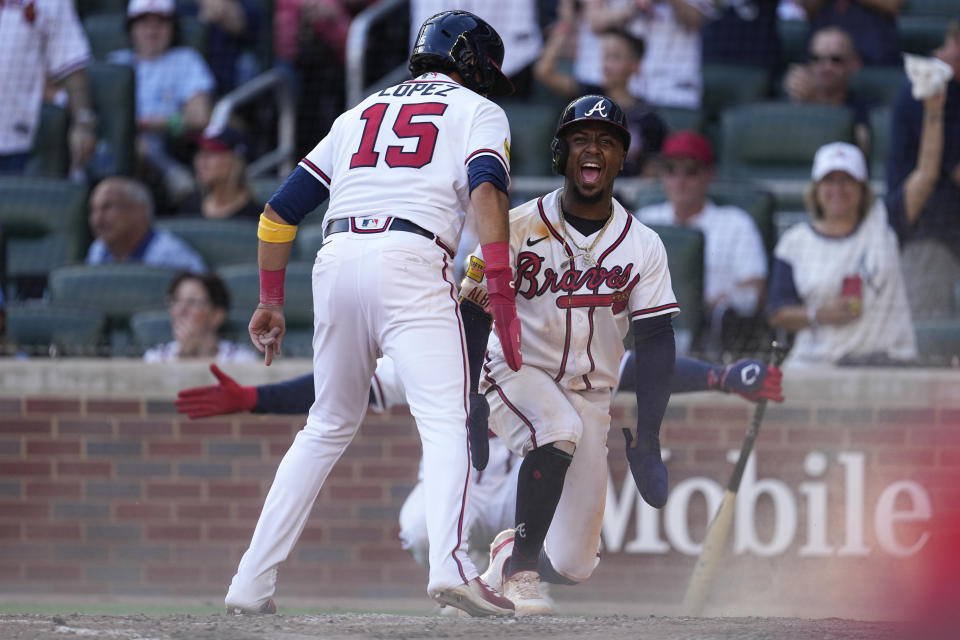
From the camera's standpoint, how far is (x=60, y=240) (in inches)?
279

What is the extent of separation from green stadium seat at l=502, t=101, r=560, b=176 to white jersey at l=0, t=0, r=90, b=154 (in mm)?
2353

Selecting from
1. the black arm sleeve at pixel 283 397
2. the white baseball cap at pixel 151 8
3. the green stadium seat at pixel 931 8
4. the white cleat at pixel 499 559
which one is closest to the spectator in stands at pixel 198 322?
the black arm sleeve at pixel 283 397

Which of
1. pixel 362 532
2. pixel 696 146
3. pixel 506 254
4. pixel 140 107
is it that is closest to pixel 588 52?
pixel 696 146

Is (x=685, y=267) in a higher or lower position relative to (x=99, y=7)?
lower

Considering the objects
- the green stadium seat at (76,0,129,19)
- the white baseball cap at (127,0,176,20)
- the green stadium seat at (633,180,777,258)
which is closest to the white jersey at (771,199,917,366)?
the green stadium seat at (633,180,777,258)

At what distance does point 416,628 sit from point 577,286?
3.46 ft

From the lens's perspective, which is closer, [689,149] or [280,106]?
[689,149]

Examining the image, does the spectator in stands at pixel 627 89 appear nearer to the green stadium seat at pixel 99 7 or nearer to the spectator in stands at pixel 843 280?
the spectator in stands at pixel 843 280

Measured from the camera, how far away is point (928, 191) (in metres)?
6.49

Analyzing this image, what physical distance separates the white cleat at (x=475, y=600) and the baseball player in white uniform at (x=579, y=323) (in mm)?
435

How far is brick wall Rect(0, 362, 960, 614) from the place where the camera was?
5.98 m

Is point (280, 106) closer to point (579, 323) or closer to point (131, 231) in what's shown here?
point (131, 231)

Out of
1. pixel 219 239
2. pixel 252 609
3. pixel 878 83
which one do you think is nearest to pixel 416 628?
pixel 252 609

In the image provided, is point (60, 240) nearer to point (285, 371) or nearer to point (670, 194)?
point (285, 371)
